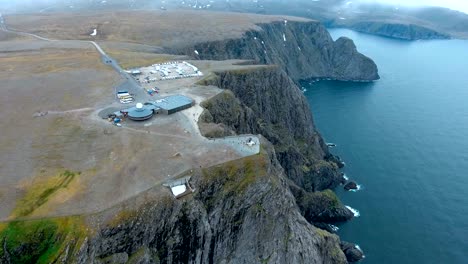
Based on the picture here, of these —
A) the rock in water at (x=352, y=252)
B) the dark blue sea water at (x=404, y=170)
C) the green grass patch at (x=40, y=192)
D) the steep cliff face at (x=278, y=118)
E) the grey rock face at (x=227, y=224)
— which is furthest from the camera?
the steep cliff face at (x=278, y=118)

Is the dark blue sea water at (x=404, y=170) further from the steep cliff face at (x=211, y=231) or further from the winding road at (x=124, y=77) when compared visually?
the winding road at (x=124, y=77)

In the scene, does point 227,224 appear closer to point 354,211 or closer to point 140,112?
point 140,112

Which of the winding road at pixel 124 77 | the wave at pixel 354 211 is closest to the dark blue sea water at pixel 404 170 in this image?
the wave at pixel 354 211

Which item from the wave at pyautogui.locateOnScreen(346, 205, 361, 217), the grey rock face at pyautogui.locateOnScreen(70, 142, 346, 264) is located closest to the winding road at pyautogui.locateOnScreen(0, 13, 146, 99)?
the grey rock face at pyautogui.locateOnScreen(70, 142, 346, 264)

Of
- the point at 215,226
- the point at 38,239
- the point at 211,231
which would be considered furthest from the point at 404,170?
the point at 38,239

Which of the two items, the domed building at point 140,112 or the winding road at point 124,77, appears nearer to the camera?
the domed building at point 140,112

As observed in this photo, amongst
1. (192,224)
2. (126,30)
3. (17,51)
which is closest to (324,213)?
(192,224)

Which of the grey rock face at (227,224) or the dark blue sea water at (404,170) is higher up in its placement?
the grey rock face at (227,224)
